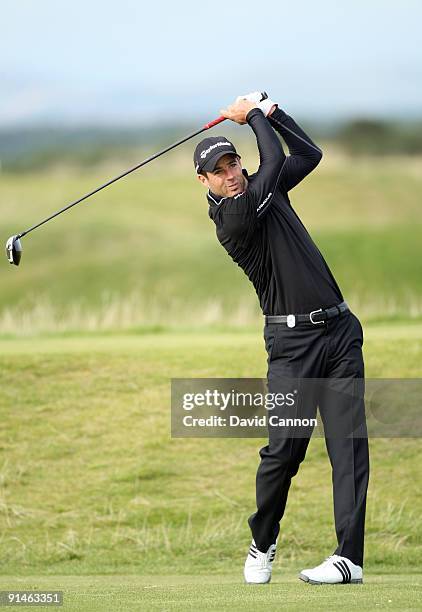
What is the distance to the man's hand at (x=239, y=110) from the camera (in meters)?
5.95

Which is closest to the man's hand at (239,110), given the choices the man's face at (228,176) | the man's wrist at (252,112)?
the man's wrist at (252,112)

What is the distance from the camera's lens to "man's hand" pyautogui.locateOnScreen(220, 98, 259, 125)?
5945mm

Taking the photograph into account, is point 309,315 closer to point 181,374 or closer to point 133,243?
point 181,374

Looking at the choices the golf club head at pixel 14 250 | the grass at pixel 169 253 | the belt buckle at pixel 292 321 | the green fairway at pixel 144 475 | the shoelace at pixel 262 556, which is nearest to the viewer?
the belt buckle at pixel 292 321

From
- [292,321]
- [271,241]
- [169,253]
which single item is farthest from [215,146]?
[169,253]

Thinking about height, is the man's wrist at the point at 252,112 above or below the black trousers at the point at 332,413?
above

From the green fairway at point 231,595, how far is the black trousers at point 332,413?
1.13 ft

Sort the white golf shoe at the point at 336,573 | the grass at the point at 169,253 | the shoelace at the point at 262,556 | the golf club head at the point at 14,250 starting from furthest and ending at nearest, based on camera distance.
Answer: the grass at the point at 169,253 → the golf club head at the point at 14,250 → the shoelace at the point at 262,556 → the white golf shoe at the point at 336,573

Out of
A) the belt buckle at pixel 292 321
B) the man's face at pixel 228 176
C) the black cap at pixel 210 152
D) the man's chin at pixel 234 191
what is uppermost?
the black cap at pixel 210 152

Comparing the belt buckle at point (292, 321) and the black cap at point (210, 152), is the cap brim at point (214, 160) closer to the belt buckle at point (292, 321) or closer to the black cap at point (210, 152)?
the black cap at point (210, 152)

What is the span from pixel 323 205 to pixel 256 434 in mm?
29354

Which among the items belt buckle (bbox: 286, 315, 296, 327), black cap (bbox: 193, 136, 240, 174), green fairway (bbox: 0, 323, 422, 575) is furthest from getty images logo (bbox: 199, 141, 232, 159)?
green fairway (bbox: 0, 323, 422, 575)

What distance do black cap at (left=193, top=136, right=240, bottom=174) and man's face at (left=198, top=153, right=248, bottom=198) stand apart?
2 cm

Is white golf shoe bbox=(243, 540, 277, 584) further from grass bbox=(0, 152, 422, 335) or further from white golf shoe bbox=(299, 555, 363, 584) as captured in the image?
grass bbox=(0, 152, 422, 335)
